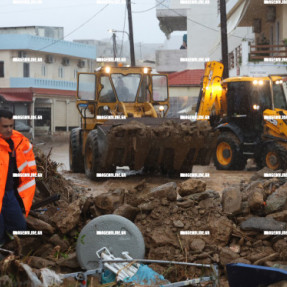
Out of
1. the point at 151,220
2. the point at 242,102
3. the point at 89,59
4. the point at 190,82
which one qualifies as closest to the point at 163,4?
the point at 89,59

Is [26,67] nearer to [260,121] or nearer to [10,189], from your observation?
[260,121]

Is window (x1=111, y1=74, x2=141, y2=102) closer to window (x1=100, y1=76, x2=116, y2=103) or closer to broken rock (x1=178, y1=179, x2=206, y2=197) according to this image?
window (x1=100, y1=76, x2=116, y2=103)

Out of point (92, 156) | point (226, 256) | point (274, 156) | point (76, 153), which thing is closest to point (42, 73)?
point (76, 153)

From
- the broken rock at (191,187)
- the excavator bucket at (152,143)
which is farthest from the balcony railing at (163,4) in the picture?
the broken rock at (191,187)

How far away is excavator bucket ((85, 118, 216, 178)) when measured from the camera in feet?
40.3

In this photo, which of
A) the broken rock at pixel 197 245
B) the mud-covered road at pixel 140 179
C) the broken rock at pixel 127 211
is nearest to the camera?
the broken rock at pixel 197 245

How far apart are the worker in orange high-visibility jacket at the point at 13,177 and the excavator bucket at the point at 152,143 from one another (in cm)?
558

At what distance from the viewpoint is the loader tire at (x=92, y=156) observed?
13.2 m

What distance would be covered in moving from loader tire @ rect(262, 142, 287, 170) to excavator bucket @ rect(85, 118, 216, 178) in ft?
7.86

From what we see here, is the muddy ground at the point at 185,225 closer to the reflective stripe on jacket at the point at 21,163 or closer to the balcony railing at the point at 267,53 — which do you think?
the reflective stripe on jacket at the point at 21,163

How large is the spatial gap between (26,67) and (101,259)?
1455 inches

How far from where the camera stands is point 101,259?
604 cm

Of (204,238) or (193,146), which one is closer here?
(204,238)

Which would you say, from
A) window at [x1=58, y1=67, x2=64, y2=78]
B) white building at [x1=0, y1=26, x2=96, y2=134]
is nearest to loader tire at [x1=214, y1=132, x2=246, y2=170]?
white building at [x1=0, y1=26, x2=96, y2=134]
